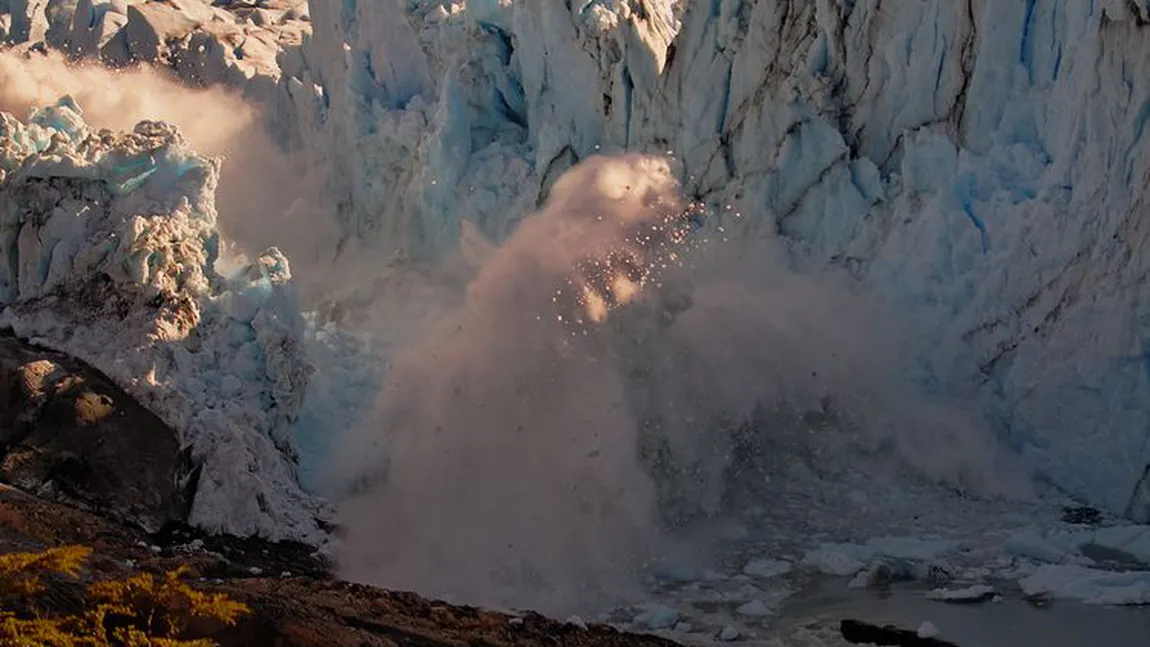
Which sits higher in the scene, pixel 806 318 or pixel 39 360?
pixel 806 318

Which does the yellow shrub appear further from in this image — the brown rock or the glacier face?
the glacier face

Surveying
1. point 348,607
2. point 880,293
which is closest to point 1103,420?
point 880,293

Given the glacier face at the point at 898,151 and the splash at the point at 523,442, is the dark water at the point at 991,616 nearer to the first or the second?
the splash at the point at 523,442

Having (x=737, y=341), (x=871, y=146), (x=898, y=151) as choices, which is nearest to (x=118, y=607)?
(x=737, y=341)

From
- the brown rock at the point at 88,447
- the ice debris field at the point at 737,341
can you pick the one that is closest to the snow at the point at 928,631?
the ice debris field at the point at 737,341

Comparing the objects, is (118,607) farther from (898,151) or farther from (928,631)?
(898,151)

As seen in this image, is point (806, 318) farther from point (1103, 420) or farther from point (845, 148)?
point (1103, 420)
